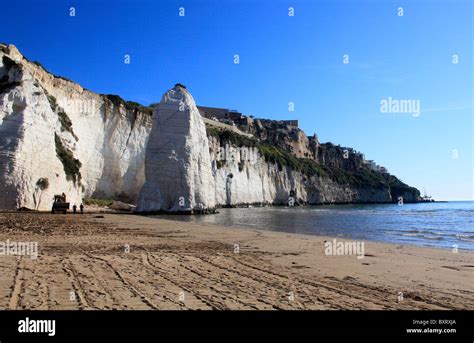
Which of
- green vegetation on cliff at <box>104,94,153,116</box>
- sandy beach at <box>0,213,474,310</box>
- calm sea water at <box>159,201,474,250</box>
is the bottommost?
calm sea water at <box>159,201,474,250</box>

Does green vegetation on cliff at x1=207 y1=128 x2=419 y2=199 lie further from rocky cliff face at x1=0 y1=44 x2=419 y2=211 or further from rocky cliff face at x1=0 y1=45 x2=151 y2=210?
rocky cliff face at x1=0 y1=45 x2=151 y2=210

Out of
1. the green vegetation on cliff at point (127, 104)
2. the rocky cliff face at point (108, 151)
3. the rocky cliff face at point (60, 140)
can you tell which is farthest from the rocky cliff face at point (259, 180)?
the rocky cliff face at point (60, 140)

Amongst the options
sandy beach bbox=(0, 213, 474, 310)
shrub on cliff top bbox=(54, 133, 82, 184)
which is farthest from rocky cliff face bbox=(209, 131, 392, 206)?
sandy beach bbox=(0, 213, 474, 310)

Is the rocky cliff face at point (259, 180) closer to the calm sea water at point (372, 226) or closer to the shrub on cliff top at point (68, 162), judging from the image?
the shrub on cliff top at point (68, 162)

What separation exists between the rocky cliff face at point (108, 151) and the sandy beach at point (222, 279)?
2285cm

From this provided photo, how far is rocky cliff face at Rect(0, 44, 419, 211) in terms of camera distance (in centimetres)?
3055

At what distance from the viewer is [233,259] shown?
9.22 meters

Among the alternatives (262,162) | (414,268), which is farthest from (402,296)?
(262,162)

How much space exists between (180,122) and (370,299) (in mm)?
36537

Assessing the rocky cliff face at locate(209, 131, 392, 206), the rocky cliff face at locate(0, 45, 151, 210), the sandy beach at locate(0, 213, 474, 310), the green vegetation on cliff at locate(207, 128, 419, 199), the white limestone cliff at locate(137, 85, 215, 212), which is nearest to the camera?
the sandy beach at locate(0, 213, 474, 310)

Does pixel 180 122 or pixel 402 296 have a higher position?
pixel 180 122

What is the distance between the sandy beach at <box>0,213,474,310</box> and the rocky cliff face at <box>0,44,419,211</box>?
22853mm
